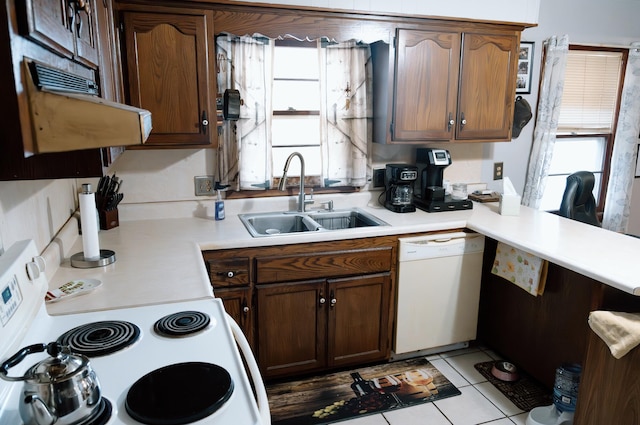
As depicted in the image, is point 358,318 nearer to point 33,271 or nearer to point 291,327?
point 291,327

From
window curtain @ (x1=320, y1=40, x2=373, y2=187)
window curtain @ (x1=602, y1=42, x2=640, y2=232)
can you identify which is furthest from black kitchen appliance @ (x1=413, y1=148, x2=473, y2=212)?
window curtain @ (x1=602, y1=42, x2=640, y2=232)

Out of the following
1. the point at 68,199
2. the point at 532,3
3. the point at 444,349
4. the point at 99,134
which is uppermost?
the point at 532,3

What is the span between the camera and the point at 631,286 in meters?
1.70

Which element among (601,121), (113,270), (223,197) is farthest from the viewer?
(601,121)

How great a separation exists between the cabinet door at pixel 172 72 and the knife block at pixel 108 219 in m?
0.46

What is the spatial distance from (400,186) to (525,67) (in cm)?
141

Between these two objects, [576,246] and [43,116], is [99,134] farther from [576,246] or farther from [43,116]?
[576,246]

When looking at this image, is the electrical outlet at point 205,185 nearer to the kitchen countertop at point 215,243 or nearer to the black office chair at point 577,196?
the kitchen countertop at point 215,243

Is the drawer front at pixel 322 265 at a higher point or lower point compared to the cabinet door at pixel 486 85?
lower

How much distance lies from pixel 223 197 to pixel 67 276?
1149mm

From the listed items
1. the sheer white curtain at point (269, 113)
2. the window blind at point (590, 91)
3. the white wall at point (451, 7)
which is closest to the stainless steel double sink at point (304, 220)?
the sheer white curtain at point (269, 113)

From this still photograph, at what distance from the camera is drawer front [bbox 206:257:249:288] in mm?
2225

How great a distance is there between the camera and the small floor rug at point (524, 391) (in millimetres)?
2355

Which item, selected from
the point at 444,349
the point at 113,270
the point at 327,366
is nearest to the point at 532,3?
the point at 444,349
